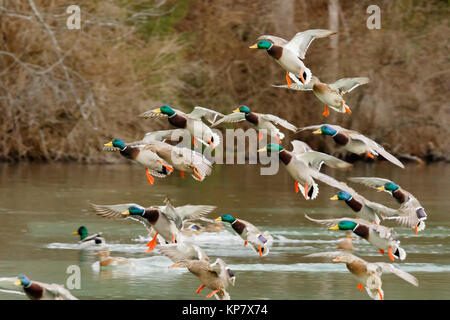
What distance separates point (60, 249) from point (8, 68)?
10467 millimetres

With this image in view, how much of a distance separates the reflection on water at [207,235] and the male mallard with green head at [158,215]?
36.7 inches

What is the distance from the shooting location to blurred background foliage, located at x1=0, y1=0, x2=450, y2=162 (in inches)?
834

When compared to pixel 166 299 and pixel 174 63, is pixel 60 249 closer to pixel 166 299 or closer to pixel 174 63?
pixel 166 299

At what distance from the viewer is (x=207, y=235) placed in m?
12.5

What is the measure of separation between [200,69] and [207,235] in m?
12.2

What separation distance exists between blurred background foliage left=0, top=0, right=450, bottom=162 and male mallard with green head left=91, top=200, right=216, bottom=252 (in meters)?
12.1

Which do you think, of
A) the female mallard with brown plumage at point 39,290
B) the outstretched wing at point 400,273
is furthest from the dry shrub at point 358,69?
the female mallard with brown plumage at point 39,290

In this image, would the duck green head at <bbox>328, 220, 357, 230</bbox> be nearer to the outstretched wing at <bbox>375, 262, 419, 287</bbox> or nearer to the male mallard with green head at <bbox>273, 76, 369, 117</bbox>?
the outstretched wing at <bbox>375, 262, 419, 287</bbox>

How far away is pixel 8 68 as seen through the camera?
835 inches

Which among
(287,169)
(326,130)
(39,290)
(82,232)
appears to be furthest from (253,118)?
(82,232)

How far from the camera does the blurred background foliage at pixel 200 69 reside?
2119 centimetres

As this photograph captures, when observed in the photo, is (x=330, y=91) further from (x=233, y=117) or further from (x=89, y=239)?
(x=89, y=239)

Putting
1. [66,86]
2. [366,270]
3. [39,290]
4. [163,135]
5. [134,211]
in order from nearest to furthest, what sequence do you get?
[39,290] → [134,211] → [366,270] → [163,135] → [66,86]
